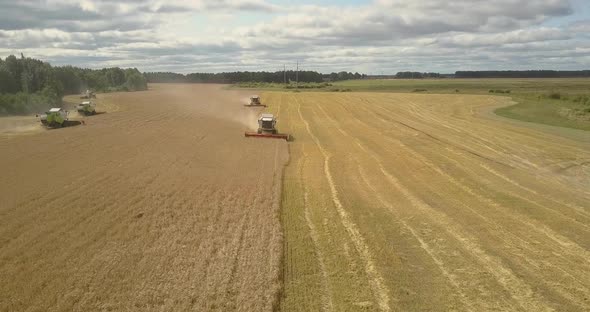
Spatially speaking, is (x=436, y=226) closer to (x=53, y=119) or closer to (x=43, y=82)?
(x=53, y=119)

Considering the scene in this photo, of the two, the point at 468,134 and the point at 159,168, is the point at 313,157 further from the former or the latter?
the point at 468,134

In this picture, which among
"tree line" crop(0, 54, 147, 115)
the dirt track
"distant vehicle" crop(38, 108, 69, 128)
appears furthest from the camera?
"tree line" crop(0, 54, 147, 115)

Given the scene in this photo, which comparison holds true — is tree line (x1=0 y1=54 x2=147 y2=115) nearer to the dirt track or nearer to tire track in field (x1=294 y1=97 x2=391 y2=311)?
the dirt track

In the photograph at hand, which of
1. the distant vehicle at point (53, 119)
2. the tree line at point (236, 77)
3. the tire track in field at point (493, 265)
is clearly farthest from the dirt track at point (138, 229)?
the tree line at point (236, 77)

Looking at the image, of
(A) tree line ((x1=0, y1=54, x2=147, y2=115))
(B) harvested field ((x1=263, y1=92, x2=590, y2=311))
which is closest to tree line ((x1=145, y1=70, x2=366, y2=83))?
(A) tree line ((x1=0, y1=54, x2=147, y2=115))

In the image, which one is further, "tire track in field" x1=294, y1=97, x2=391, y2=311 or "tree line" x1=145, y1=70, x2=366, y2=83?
"tree line" x1=145, y1=70, x2=366, y2=83

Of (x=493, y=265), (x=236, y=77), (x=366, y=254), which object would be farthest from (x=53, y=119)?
(x=236, y=77)
